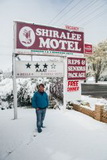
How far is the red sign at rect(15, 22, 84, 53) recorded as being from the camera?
7028 millimetres

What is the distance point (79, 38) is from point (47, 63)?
2194 millimetres

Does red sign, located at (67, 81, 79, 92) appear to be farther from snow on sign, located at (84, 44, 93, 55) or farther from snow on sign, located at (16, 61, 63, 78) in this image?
snow on sign, located at (84, 44, 93, 55)

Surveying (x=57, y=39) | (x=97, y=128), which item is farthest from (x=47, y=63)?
(x=97, y=128)

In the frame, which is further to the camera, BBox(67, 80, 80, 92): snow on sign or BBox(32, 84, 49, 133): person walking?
BBox(67, 80, 80, 92): snow on sign

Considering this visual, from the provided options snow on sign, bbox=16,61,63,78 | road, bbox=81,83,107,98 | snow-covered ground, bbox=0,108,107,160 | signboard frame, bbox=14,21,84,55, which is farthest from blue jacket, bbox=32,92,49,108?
road, bbox=81,83,107,98

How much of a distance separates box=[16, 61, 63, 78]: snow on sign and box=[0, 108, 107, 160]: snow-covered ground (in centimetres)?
192

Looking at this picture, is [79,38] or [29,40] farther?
[79,38]

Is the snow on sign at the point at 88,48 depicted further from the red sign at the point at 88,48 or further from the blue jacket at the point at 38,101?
the blue jacket at the point at 38,101

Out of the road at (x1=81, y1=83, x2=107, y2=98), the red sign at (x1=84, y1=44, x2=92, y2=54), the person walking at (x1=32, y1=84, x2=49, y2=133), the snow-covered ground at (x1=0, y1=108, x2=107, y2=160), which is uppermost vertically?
the red sign at (x1=84, y1=44, x2=92, y2=54)

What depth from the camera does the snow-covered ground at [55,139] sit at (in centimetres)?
390

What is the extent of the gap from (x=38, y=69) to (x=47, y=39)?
1441 mm

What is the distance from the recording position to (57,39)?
7.77 m

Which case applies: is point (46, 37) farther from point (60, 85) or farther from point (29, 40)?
point (60, 85)

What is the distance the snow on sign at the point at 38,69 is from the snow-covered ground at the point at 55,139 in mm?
1921
